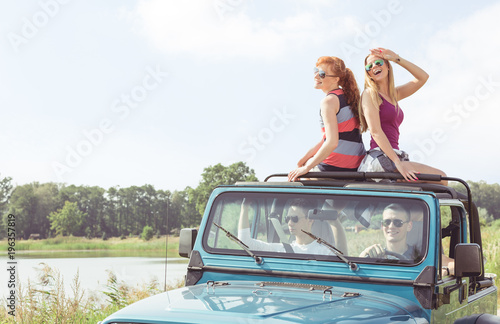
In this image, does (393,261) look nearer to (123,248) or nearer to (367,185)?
(367,185)

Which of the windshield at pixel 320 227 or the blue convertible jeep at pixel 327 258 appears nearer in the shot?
the blue convertible jeep at pixel 327 258

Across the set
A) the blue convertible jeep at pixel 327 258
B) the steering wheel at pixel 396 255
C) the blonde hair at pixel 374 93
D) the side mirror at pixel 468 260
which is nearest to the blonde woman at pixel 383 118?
the blonde hair at pixel 374 93

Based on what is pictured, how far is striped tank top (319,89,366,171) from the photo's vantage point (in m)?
5.77

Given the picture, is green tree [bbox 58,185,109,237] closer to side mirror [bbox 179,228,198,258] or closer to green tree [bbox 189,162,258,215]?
green tree [bbox 189,162,258,215]

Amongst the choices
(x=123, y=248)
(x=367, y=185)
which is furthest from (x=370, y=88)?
(x=123, y=248)

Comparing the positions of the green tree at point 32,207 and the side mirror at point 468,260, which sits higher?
the green tree at point 32,207

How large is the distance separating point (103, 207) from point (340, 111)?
43.2 m

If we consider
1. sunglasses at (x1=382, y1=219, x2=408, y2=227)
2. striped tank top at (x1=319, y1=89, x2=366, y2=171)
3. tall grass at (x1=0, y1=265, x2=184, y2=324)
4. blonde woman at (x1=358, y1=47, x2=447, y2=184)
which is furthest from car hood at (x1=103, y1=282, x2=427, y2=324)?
tall grass at (x1=0, y1=265, x2=184, y2=324)

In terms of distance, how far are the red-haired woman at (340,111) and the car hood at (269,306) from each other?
1.79 m

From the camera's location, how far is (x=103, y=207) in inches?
1861

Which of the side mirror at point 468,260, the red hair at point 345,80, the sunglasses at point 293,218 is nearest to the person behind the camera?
the side mirror at point 468,260

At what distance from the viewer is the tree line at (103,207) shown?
42.2 meters

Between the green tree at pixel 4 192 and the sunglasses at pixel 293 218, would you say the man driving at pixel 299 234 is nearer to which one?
the sunglasses at pixel 293 218

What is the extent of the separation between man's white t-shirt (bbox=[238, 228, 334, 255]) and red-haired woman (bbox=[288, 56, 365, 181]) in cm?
118
